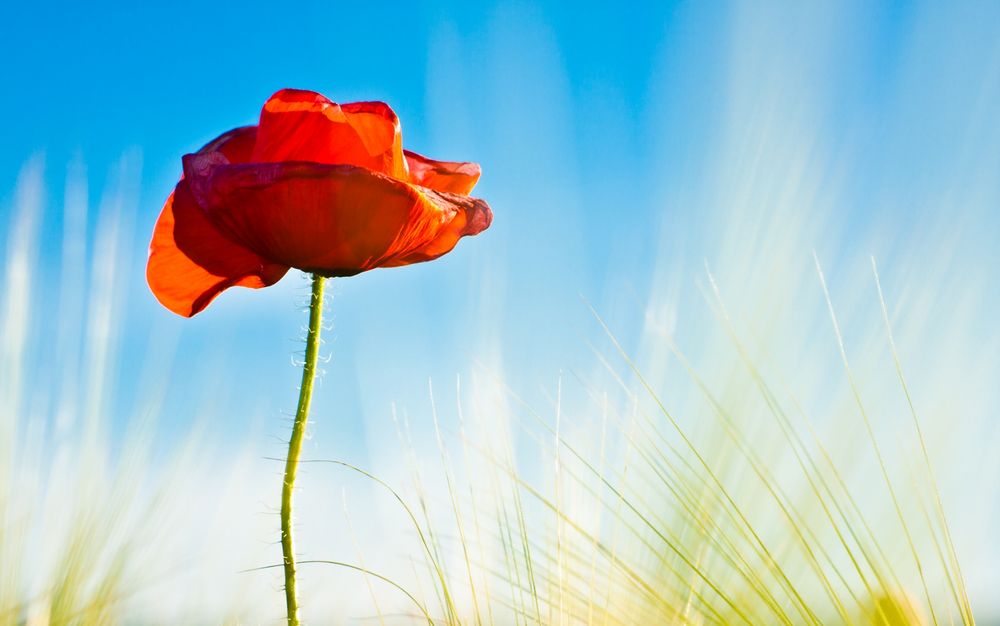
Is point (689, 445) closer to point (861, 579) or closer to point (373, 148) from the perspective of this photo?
point (861, 579)

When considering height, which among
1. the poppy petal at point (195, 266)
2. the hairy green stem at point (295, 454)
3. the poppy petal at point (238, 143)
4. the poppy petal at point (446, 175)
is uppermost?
the poppy petal at point (446, 175)

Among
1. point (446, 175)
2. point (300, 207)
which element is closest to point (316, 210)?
point (300, 207)

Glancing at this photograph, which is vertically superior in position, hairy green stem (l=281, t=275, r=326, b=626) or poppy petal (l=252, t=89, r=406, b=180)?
poppy petal (l=252, t=89, r=406, b=180)

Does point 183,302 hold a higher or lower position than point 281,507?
higher

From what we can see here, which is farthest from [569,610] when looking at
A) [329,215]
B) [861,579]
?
[329,215]

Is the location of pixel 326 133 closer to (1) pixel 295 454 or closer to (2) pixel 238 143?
(2) pixel 238 143

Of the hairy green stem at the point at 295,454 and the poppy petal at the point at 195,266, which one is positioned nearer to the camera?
the hairy green stem at the point at 295,454
